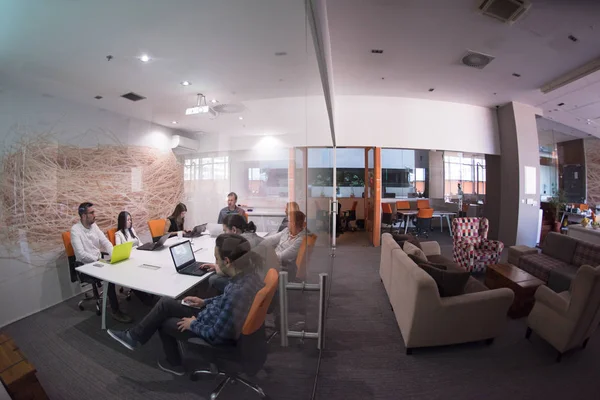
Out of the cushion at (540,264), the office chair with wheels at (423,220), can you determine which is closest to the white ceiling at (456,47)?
the office chair with wheels at (423,220)

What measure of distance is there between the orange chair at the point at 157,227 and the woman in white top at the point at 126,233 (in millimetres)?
90

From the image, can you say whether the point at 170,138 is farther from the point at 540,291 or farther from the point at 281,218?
the point at 540,291

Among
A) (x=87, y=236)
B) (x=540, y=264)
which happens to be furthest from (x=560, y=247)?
(x=87, y=236)

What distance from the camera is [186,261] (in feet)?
4.53

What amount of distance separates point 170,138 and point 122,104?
239mm

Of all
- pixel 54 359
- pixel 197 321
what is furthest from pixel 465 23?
pixel 54 359

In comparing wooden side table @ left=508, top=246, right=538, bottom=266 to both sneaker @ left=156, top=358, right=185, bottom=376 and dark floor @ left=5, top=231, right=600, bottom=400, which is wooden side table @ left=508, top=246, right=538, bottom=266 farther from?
sneaker @ left=156, top=358, right=185, bottom=376

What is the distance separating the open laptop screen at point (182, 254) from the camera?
4.14 ft

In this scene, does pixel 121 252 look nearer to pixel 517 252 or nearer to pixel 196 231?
pixel 196 231

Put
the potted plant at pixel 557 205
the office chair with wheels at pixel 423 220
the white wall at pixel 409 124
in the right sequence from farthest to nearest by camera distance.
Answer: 1. the office chair with wheels at pixel 423 220
2. the potted plant at pixel 557 205
3. the white wall at pixel 409 124

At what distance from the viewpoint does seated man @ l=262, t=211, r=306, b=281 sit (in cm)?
128

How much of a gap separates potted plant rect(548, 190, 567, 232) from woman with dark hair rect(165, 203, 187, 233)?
935cm

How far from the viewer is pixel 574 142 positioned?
666cm

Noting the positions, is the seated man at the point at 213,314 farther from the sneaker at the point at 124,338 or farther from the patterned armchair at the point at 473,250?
the patterned armchair at the point at 473,250
